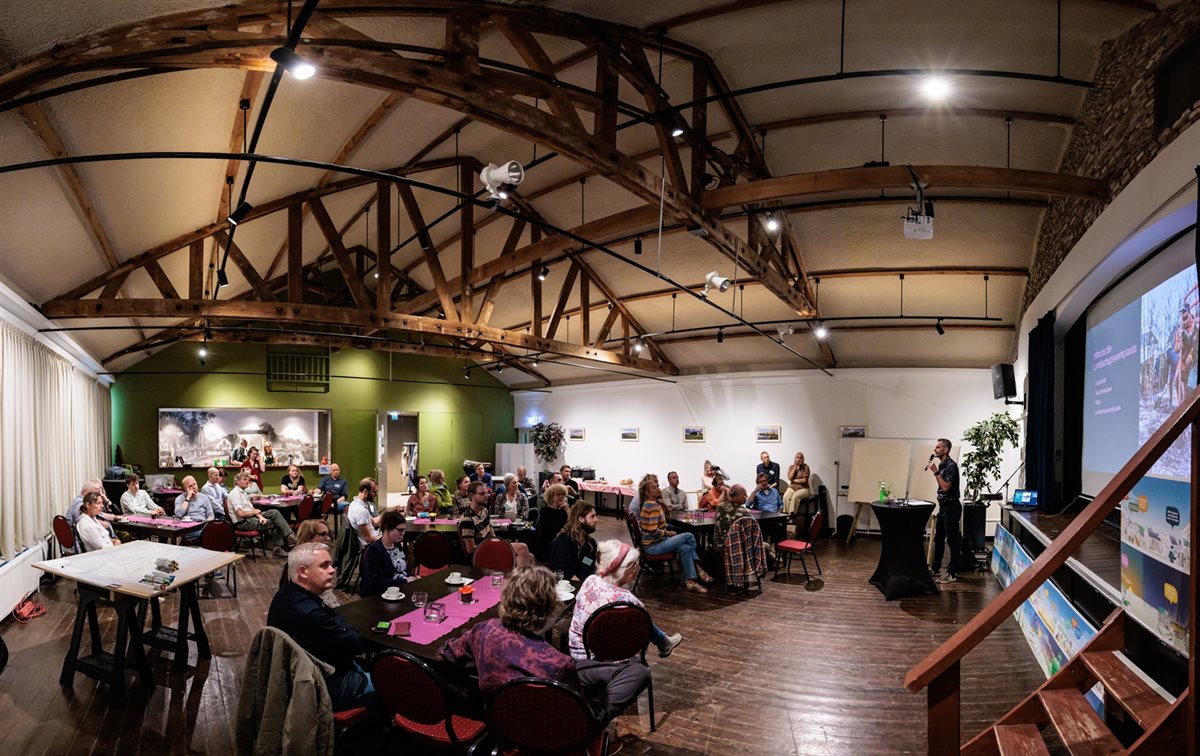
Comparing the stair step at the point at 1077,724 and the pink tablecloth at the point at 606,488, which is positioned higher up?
the stair step at the point at 1077,724

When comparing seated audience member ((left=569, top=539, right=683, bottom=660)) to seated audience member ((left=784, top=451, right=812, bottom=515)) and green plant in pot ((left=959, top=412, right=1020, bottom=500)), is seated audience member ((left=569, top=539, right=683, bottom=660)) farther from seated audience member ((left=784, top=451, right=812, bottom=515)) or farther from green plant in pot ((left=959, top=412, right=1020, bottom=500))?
seated audience member ((left=784, top=451, right=812, bottom=515))

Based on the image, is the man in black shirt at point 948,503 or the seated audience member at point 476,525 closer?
the seated audience member at point 476,525

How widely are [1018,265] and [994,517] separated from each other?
4.39 meters

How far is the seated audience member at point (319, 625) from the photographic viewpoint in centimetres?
306

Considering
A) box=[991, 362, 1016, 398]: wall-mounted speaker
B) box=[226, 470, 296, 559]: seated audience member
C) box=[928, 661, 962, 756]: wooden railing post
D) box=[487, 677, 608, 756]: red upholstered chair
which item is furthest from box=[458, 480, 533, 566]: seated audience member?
Result: box=[991, 362, 1016, 398]: wall-mounted speaker

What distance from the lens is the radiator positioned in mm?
5657

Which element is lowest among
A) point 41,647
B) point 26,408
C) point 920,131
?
point 41,647

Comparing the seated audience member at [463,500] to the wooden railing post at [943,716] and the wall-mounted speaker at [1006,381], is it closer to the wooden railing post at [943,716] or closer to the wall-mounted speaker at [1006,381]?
the wooden railing post at [943,716]

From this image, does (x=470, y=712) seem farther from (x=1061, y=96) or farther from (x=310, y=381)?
(x=310, y=381)

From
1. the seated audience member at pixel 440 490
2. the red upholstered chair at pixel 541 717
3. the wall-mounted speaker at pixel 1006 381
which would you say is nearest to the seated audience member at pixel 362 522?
the seated audience member at pixel 440 490

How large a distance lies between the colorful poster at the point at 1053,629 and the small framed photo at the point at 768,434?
640 cm

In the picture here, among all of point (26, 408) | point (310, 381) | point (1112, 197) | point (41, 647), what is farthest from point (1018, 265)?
point (310, 381)

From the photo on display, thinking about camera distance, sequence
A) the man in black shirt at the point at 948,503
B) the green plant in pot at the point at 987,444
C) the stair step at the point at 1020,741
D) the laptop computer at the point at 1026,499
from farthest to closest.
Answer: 1. the green plant in pot at the point at 987,444
2. the man in black shirt at the point at 948,503
3. the laptop computer at the point at 1026,499
4. the stair step at the point at 1020,741

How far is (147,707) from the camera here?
4152 mm
